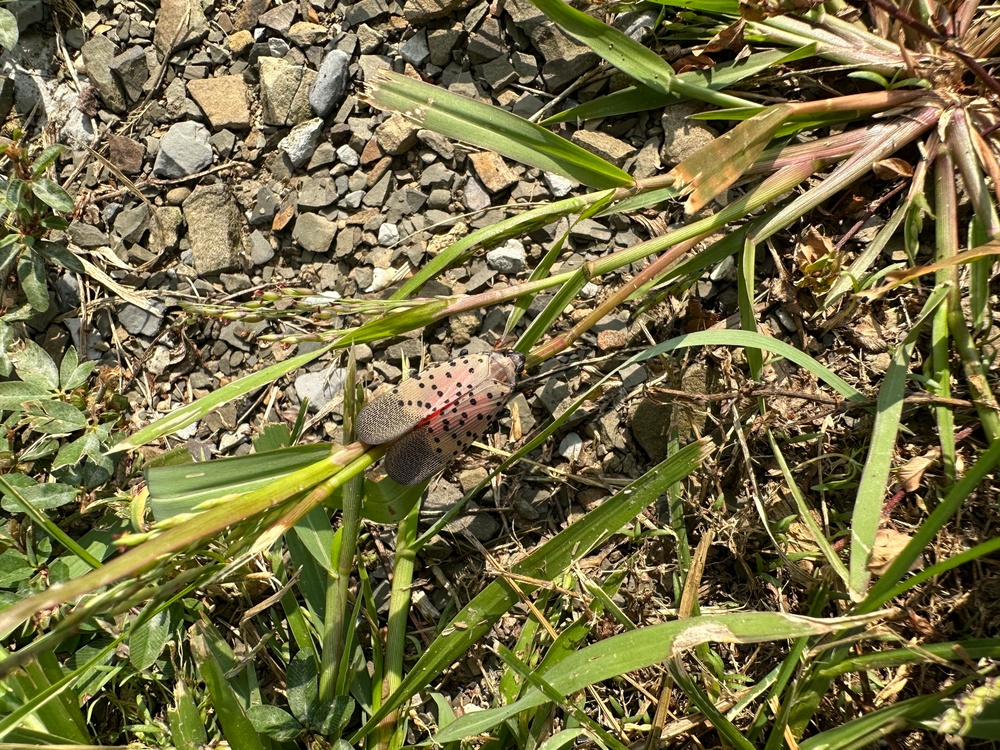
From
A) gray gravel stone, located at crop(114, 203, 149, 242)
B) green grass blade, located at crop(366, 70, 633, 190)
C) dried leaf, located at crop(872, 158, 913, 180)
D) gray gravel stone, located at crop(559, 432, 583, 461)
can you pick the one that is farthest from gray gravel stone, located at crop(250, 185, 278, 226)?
dried leaf, located at crop(872, 158, 913, 180)

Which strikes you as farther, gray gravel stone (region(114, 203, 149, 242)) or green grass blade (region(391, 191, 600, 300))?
gray gravel stone (region(114, 203, 149, 242))

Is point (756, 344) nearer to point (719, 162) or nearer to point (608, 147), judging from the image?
point (719, 162)

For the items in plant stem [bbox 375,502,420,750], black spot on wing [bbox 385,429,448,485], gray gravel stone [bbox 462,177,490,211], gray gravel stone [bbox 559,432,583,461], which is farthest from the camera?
gray gravel stone [bbox 462,177,490,211]

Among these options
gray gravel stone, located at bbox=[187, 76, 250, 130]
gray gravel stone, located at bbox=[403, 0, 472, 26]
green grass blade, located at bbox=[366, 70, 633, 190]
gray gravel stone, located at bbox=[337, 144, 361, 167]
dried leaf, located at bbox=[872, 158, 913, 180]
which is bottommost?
gray gravel stone, located at bbox=[337, 144, 361, 167]

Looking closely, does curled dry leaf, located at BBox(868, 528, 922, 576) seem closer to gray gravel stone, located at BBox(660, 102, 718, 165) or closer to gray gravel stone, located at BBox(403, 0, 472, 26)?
gray gravel stone, located at BBox(660, 102, 718, 165)

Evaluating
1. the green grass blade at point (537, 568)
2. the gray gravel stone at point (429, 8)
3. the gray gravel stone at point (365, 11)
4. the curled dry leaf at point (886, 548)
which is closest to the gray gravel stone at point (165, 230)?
the gray gravel stone at point (365, 11)

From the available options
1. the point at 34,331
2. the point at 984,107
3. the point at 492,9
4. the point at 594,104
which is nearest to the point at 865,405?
the point at 984,107
